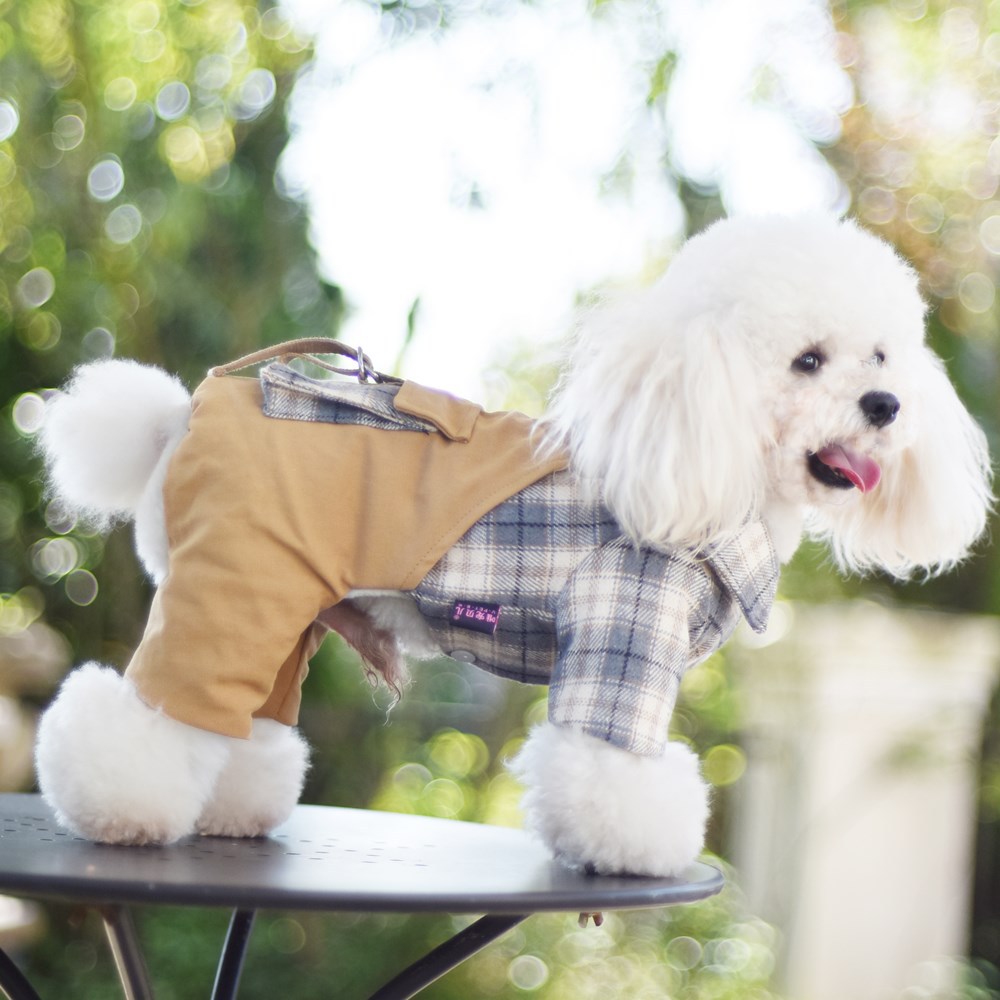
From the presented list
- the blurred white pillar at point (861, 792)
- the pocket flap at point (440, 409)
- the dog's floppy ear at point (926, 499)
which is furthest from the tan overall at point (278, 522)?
the blurred white pillar at point (861, 792)

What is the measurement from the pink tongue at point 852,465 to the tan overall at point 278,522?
23cm

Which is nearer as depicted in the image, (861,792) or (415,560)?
(415,560)

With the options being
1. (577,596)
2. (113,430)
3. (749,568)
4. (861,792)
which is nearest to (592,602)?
(577,596)

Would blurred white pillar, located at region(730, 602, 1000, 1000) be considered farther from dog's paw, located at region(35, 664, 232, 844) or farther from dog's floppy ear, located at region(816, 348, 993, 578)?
dog's paw, located at region(35, 664, 232, 844)

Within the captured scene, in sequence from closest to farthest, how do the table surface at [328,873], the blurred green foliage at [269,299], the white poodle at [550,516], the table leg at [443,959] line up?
the table surface at [328,873]
the table leg at [443,959]
the white poodle at [550,516]
the blurred green foliage at [269,299]

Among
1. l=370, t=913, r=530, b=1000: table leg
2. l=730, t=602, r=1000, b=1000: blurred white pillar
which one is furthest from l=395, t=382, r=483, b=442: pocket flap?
l=730, t=602, r=1000, b=1000: blurred white pillar

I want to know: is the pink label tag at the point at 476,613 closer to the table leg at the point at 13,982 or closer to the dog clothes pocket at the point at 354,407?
the dog clothes pocket at the point at 354,407

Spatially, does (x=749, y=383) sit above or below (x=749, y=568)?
above

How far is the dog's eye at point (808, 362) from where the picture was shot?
1.04 meters

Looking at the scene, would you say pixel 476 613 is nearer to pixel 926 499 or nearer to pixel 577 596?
pixel 577 596

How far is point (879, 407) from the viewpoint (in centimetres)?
102

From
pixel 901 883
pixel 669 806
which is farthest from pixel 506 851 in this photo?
pixel 901 883

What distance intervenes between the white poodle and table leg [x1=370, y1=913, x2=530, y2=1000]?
109 millimetres

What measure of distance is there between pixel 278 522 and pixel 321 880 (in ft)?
0.99
